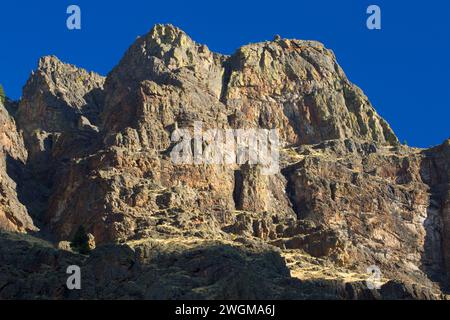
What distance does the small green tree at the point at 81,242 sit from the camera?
570 feet

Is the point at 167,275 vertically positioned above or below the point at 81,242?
below

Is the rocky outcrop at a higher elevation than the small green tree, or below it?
below

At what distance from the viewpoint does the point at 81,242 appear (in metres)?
179

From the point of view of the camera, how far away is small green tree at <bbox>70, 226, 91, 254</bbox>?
174 meters

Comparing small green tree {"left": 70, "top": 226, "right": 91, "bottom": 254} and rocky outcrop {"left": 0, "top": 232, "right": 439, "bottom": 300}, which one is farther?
small green tree {"left": 70, "top": 226, "right": 91, "bottom": 254}

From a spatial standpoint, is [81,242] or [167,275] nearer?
[167,275]

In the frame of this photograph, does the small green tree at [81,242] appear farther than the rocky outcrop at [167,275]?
Yes

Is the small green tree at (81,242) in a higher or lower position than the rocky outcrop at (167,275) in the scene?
higher

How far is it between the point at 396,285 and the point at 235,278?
2961cm
